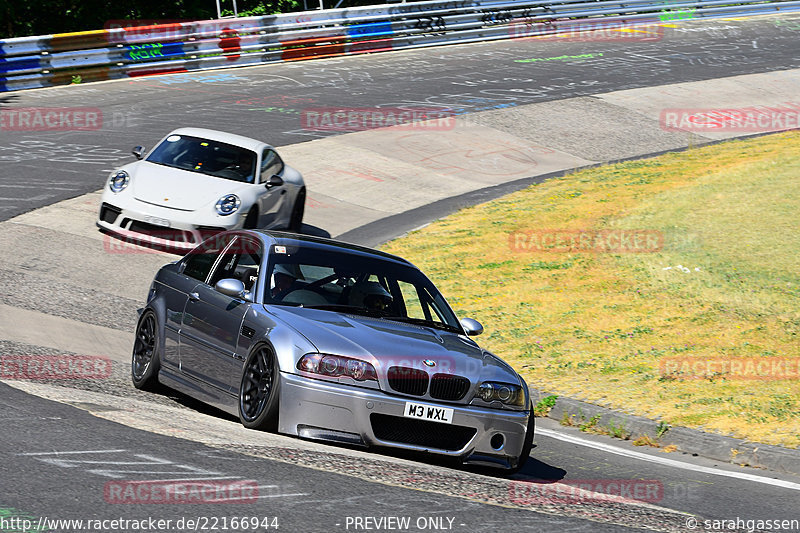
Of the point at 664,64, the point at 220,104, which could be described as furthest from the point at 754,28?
the point at 220,104

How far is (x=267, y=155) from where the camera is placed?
16.2 m

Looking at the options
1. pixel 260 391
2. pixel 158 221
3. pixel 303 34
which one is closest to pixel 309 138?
pixel 158 221

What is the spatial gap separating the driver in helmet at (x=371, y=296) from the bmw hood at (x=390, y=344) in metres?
0.32

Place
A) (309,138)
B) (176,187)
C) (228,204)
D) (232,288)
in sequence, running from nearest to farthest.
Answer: (232,288) → (228,204) → (176,187) → (309,138)

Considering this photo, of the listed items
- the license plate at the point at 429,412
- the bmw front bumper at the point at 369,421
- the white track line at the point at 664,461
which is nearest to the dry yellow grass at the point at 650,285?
the white track line at the point at 664,461

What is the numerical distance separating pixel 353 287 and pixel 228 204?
6.54 m

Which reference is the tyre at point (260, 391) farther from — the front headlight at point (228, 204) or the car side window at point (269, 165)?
the car side window at point (269, 165)

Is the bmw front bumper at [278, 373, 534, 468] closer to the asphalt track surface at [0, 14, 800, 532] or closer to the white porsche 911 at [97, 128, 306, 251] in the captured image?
the asphalt track surface at [0, 14, 800, 532]

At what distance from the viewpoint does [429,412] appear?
285 inches

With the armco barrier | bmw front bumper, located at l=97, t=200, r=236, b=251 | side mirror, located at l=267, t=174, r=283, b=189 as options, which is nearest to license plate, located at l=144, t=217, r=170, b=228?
bmw front bumper, located at l=97, t=200, r=236, b=251

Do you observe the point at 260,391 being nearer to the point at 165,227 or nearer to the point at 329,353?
the point at 329,353

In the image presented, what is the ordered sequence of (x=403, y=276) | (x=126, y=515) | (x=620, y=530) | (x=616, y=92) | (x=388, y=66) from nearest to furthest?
(x=126, y=515) → (x=620, y=530) → (x=403, y=276) → (x=616, y=92) → (x=388, y=66)

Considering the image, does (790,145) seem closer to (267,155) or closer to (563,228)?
(563,228)

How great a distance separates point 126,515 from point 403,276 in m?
4.02
